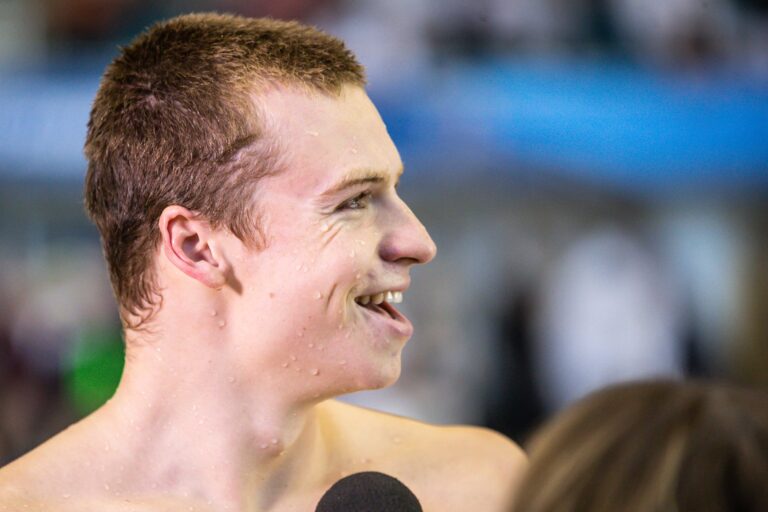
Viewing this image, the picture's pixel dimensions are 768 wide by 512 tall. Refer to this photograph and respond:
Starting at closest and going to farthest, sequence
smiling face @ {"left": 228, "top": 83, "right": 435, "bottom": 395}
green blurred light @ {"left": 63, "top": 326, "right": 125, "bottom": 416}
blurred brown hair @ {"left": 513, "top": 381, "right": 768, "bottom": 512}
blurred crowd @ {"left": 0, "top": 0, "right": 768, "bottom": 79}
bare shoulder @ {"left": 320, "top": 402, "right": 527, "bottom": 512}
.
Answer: blurred brown hair @ {"left": 513, "top": 381, "right": 768, "bottom": 512} → smiling face @ {"left": 228, "top": 83, "right": 435, "bottom": 395} → bare shoulder @ {"left": 320, "top": 402, "right": 527, "bottom": 512} → green blurred light @ {"left": 63, "top": 326, "right": 125, "bottom": 416} → blurred crowd @ {"left": 0, "top": 0, "right": 768, "bottom": 79}

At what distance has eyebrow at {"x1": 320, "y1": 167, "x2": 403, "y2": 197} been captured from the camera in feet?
4.51

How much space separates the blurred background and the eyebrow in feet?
9.69

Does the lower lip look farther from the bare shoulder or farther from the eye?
the bare shoulder

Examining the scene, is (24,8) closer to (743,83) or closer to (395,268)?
(743,83)

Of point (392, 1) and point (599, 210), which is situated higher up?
point (392, 1)

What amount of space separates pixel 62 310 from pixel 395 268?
332cm

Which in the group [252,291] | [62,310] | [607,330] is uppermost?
[252,291]

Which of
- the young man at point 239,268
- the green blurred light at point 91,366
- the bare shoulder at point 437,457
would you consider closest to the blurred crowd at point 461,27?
the green blurred light at point 91,366

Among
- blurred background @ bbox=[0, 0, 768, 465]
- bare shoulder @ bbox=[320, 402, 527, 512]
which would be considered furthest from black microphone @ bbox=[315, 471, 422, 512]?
blurred background @ bbox=[0, 0, 768, 465]

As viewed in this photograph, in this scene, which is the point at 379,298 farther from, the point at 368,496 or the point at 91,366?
the point at 91,366

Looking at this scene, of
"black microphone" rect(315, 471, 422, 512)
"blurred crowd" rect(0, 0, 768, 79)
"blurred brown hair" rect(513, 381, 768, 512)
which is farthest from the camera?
"blurred crowd" rect(0, 0, 768, 79)

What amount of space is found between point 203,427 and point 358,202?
1.14 ft

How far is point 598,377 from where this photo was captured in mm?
4410

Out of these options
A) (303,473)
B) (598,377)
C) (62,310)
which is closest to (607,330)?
(598,377)
